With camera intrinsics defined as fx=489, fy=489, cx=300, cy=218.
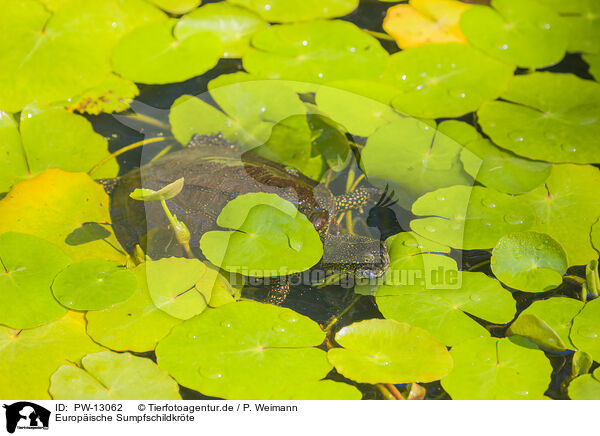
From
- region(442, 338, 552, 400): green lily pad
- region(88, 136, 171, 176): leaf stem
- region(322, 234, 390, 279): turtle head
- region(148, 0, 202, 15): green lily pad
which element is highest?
region(148, 0, 202, 15): green lily pad

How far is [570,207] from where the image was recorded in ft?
4.89

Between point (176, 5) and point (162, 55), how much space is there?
1.06ft

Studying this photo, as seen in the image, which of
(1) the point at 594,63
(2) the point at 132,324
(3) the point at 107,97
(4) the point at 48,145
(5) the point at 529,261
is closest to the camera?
(2) the point at 132,324

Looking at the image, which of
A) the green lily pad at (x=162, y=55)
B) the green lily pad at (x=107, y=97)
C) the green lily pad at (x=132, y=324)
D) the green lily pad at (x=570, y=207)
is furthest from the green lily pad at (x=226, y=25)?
the green lily pad at (x=570, y=207)

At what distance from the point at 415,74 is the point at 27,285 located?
4.74ft

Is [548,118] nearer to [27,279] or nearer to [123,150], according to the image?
[123,150]

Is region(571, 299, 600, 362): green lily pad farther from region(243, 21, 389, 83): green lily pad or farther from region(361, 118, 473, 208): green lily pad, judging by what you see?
region(243, 21, 389, 83): green lily pad

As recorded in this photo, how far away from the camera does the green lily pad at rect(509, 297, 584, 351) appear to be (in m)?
1.21

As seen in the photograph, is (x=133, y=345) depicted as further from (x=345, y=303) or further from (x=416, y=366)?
(x=416, y=366)

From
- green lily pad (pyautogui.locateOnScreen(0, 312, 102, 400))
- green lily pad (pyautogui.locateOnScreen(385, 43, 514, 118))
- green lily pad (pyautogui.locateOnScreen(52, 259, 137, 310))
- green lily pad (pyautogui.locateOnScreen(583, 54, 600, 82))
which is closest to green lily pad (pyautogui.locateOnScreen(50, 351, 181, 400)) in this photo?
green lily pad (pyautogui.locateOnScreen(0, 312, 102, 400))

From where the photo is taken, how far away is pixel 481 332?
1.27 metres

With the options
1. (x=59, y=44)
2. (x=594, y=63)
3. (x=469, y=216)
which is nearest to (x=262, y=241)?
(x=469, y=216)
